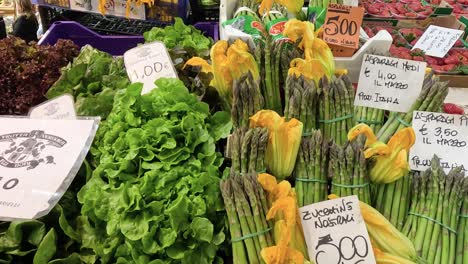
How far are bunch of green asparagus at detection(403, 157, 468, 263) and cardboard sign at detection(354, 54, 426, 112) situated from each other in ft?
1.43

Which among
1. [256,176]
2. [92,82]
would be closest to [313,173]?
[256,176]

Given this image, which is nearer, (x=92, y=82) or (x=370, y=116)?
(x=370, y=116)

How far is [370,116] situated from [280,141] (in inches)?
23.0

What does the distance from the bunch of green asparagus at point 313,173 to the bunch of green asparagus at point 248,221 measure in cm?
21

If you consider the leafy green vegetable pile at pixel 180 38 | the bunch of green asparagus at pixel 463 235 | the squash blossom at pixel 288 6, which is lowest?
the bunch of green asparagus at pixel 463 235

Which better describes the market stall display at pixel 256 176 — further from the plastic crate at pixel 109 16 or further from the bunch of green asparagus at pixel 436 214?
the plastic crate at pixel 109 16

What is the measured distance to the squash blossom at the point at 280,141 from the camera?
157 cm

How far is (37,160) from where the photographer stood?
1.49m

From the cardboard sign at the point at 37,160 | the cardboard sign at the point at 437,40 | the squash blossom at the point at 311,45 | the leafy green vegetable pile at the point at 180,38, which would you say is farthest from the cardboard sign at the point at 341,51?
the cardboard sign at the point at 437,40

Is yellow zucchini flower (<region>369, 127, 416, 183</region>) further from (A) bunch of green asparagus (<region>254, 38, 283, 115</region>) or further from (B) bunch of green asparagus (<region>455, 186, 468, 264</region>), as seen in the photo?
(A) bunch of green asparagus (<region>254, 38, 283, 115</region>)

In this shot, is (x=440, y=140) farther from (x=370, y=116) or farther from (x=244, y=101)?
(x=244, y=101)

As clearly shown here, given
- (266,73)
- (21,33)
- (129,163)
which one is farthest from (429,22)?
(21,33)

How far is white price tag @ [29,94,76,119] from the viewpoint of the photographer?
1.80 m

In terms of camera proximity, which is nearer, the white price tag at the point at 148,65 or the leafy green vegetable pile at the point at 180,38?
the white price tag at the point at 148,65
